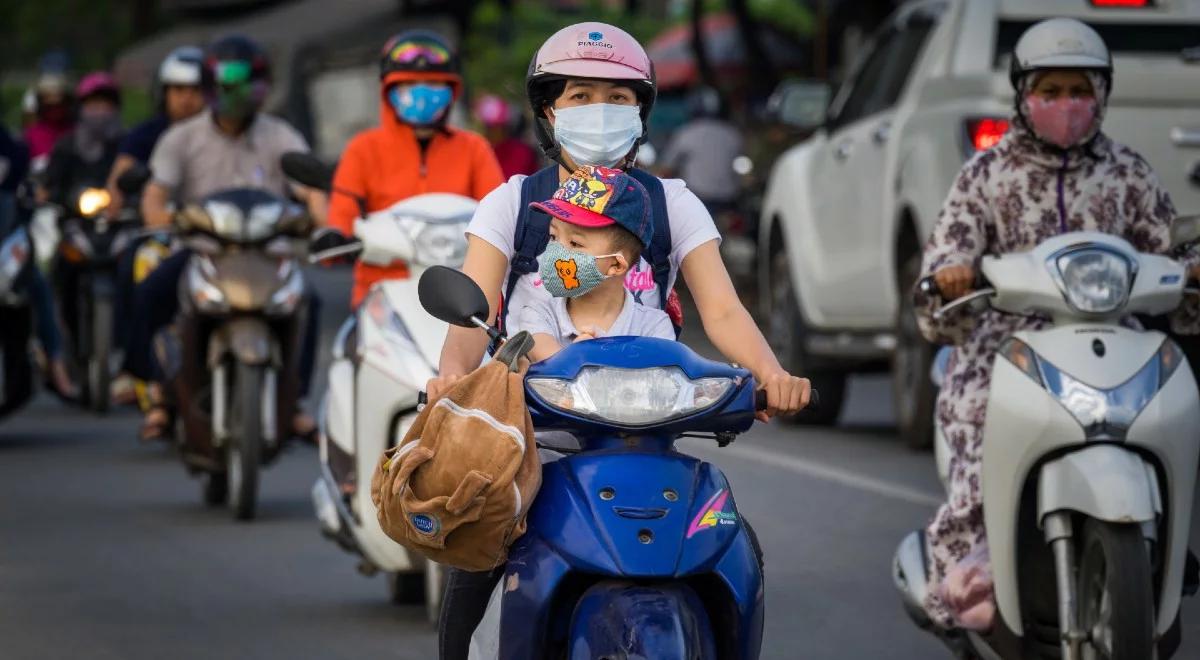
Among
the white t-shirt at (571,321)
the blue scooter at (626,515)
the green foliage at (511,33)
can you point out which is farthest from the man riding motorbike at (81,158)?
the green foliage at (511,33)

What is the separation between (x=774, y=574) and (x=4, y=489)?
4.57m

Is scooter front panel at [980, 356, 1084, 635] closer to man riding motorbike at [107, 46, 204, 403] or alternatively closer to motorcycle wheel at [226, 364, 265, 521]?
motorcycle wheel at [226, 364, 265, 521]

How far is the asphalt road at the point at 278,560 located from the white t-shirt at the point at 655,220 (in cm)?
245

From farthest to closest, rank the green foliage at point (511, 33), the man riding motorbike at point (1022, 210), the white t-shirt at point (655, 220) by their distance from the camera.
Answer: the green foliage at point (511, 33) → the man riding motorbike at point (1022, 210) → the white t-shirt at point (655, 220)

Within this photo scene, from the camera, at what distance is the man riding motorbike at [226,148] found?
11.6 m

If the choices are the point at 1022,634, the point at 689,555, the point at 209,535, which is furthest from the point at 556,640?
the point at 209,535

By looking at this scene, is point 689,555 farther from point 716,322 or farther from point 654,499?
point 716,322

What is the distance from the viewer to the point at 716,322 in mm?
5516

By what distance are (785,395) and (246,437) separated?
5874 mm

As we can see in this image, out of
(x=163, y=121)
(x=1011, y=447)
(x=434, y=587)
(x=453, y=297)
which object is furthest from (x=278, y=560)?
(x=453, y=297)

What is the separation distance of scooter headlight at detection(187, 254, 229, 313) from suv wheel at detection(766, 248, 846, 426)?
13.4 feet

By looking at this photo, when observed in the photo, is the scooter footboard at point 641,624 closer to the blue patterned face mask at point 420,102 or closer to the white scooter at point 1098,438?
the white scooter at point 1098,438

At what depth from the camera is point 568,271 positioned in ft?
17.0

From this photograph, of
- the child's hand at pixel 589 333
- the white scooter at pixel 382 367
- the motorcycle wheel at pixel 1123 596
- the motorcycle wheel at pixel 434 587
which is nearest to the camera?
the child's hand at pixel 589 333
